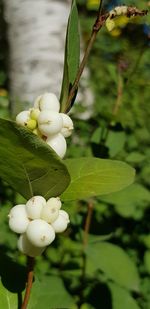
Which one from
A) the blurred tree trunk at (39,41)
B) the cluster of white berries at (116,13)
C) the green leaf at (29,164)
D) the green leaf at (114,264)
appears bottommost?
the blurred tree trunk at (39,41)

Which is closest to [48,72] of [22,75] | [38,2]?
[22,75]

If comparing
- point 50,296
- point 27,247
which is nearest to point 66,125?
point 27,247

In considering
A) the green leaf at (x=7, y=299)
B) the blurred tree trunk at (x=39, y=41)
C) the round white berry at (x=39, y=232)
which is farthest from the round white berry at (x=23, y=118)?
the blurred tree trunk at (x=39, y=41)

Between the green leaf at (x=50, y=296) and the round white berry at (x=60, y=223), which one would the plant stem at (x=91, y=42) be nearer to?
the round white berry at (x=60, y=223)

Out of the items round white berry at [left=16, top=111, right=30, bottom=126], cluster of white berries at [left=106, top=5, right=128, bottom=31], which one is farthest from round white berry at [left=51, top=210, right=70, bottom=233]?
cluster of white berries at [left=106, top=5, right=128, bottom=31]

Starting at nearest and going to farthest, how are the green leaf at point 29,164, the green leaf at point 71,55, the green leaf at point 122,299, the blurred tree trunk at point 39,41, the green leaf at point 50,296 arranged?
1. the green leaf at point 29,164
2. the green leaf at point 71,55
3. the green leaf at point 50,296
4. the green leaf at point 122,299
5. the blurred tree trunk at point 39,41

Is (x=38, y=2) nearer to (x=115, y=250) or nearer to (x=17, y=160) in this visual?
(x=115, y=250)
